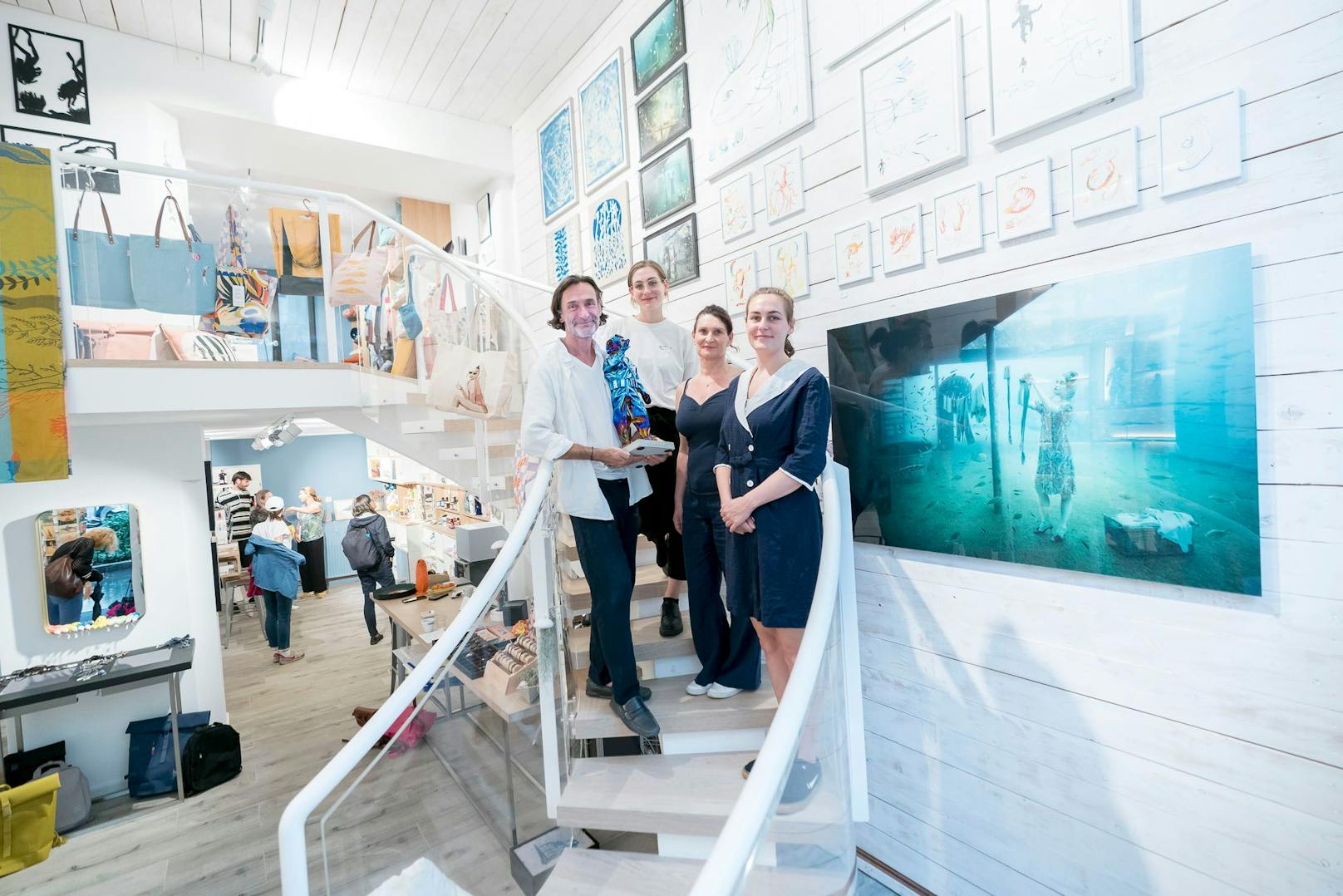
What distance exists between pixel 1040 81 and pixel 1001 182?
0.99 ft

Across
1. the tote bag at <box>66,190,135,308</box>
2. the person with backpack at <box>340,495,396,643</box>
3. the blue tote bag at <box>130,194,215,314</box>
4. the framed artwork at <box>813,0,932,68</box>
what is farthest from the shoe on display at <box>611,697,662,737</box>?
the person with backpack at <box>340,495,396,643</box>

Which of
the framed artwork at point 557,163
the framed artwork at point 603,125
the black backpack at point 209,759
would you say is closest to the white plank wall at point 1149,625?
the framed artwork at point 603,125

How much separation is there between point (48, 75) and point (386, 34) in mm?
2210

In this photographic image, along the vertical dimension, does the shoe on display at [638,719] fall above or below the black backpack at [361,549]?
above

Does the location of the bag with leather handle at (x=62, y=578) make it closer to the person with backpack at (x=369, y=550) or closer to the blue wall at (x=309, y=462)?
the person with backpack at (x=369, y=550)

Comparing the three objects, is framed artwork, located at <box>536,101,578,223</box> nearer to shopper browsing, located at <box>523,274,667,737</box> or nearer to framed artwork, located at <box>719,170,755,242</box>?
framed artwork, located at <box>719,170,755,242</box>

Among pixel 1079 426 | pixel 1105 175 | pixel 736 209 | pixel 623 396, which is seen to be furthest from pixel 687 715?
pixel 736 209

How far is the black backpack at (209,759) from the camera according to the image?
4133 mm

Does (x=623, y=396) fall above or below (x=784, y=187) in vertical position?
below

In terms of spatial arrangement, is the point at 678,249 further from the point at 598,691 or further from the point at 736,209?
the point at 598,691

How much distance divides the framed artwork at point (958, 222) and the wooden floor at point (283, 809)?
7.38 ft

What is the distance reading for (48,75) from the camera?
4266 mm

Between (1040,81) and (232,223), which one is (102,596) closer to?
(232,223)

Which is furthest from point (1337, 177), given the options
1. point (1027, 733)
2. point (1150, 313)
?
point (1027, 733)
